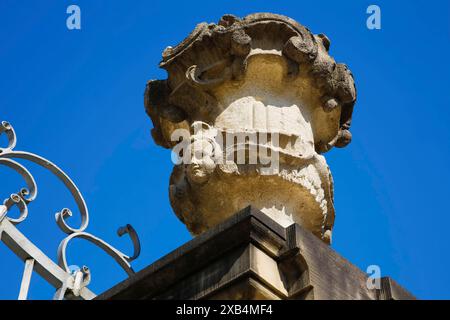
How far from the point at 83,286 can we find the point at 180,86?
188 cm

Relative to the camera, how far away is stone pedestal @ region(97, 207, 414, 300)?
15.3 feet

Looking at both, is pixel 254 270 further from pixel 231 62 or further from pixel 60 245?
pixel 60 245

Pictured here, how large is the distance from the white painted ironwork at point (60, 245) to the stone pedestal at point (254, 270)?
6.42 feet

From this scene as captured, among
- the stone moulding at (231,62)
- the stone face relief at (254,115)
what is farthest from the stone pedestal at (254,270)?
the stone moulding at (231,62)

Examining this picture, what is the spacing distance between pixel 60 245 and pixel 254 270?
3070mm

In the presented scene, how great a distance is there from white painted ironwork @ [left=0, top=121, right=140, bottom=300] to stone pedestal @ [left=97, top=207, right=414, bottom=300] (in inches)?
77.1

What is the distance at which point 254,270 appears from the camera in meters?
4.59

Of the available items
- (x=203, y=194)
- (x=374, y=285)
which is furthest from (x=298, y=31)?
(x=374, y=285)

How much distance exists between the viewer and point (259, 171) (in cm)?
577

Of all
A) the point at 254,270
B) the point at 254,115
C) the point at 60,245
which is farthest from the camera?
the point at 60,245

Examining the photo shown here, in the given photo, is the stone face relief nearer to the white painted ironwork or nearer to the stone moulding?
the stone moulding

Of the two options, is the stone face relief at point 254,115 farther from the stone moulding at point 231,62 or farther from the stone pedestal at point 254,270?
the stone pedestal at point 254,270

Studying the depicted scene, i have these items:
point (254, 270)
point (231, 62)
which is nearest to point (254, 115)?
point (231, 62)

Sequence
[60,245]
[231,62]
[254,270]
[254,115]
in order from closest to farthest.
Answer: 1. [254,270]
2. [254,115]
3. [231,62]
4. [60,245]
